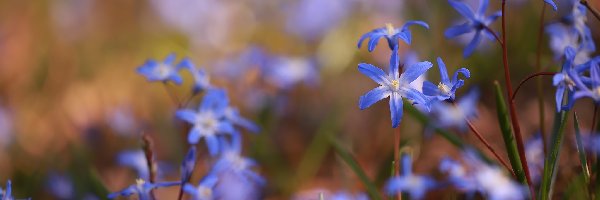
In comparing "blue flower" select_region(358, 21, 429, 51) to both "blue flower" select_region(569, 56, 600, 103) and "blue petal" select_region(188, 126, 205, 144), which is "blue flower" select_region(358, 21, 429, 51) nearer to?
"blue flower" select_region(569, 56, 600, 103)

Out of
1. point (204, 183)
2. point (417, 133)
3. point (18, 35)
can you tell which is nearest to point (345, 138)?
point (417, 133)

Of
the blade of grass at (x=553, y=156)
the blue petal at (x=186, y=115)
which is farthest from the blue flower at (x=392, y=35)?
the blue petal at (x=186, y=115)

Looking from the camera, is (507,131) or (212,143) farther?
(212,143)

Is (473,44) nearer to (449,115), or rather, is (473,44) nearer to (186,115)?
(186,115)

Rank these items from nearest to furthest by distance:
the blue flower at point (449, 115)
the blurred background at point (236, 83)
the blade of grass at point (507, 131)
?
the blade of grass at point (507, 131) → the blue flower at point (449, 115) → the blurred background at point (236, 83)

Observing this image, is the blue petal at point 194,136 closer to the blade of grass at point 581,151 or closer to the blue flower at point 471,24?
the blue flower at point 471,24

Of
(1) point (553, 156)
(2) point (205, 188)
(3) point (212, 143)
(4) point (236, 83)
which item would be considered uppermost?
(4) point (236, 83)

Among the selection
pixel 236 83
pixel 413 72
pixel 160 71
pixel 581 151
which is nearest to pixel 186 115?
pixel 160 71
